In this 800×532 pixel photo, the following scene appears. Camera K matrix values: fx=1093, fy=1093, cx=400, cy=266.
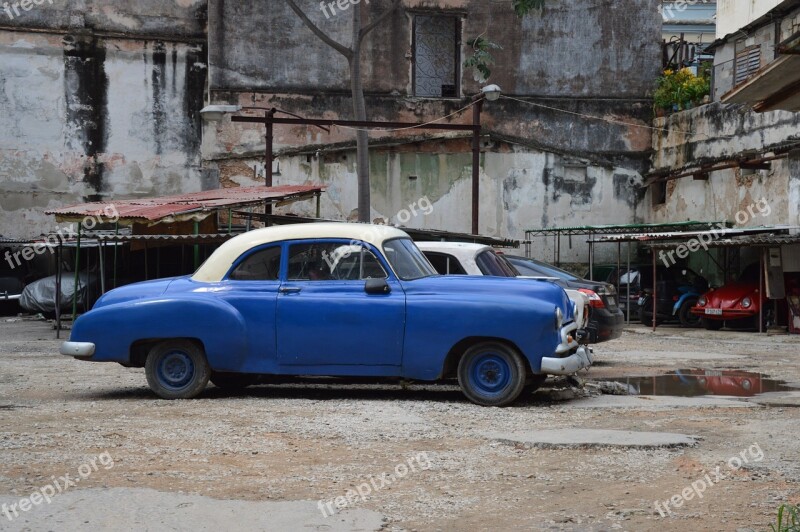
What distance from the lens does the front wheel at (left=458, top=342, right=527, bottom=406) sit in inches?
389

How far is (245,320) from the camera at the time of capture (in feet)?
33.6

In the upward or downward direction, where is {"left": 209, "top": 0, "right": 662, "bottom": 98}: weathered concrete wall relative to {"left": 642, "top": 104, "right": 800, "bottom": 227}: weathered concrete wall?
upward

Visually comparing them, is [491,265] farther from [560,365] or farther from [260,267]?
[260,267]

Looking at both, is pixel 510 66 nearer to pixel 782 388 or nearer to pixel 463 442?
pixel 782 388

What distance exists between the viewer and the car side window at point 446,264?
41.0ft

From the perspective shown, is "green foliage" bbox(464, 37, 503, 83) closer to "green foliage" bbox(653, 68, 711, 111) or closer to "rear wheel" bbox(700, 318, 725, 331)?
"green foliage" bbox(653, 68, 711, 111)

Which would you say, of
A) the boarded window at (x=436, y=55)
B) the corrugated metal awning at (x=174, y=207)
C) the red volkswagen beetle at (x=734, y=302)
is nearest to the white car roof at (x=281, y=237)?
the corrugated metal awning at (x=174, y=207)

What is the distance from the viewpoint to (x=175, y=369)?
34.4 ft

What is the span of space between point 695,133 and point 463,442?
72.2 ft

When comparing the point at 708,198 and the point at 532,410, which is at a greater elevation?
the point at 708,198

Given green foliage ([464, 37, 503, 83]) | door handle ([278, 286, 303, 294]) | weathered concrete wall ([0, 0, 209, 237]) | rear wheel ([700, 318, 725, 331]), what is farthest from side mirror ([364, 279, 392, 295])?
weathered concrete wall ([0, 0, 209, 237])

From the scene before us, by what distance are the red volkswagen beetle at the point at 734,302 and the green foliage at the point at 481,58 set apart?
965 centimetres

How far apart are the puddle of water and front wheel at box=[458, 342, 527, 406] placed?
1.96 metres

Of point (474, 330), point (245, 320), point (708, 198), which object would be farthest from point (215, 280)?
point (708, 198)
